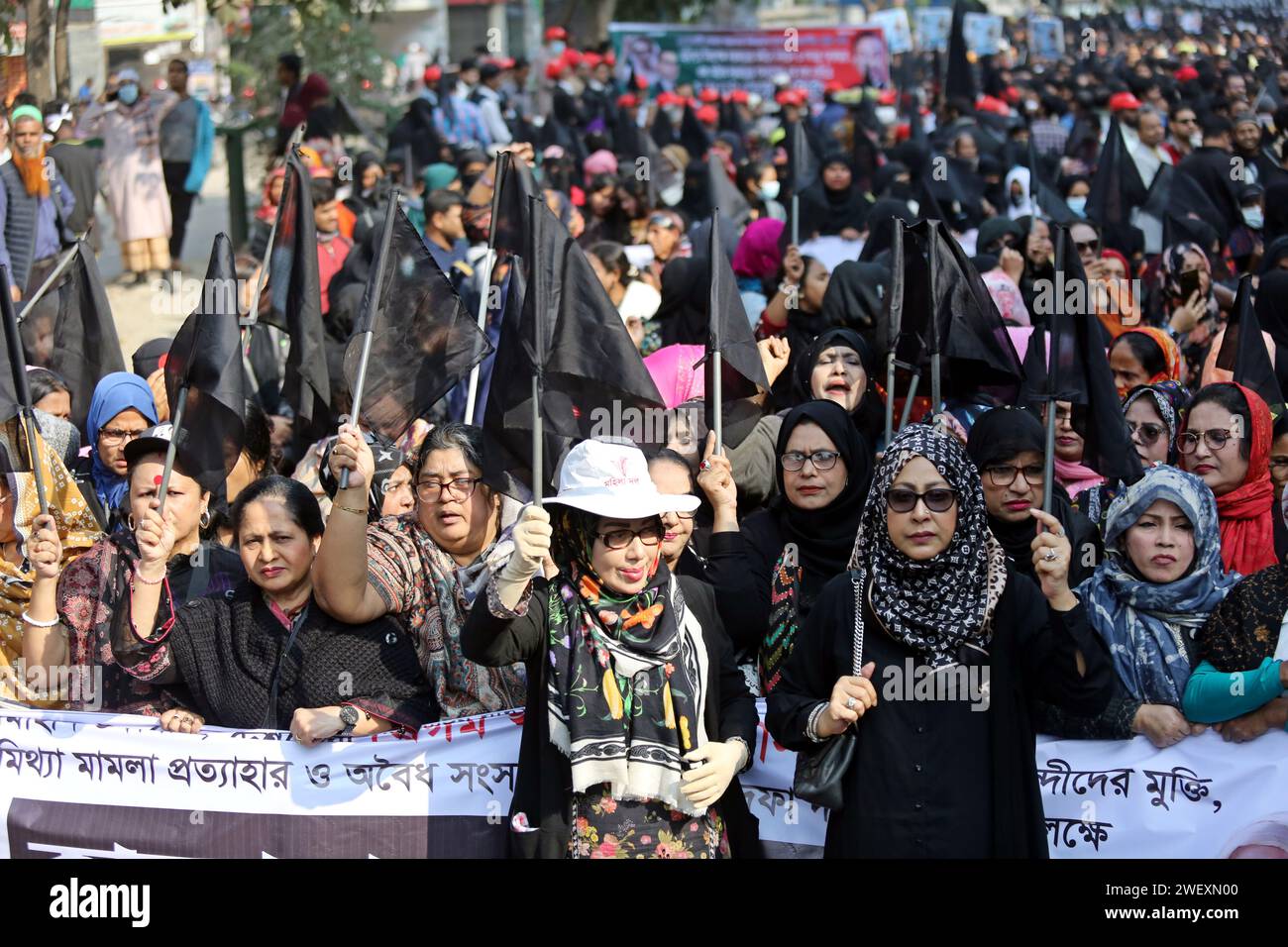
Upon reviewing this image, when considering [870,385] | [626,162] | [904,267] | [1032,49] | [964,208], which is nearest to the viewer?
[904,267]

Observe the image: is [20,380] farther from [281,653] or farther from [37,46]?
[37,46]

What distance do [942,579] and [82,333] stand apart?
3.77 metres

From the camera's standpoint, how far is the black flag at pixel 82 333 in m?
6.34

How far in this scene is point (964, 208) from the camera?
12.9 m

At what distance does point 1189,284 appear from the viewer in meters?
8.09

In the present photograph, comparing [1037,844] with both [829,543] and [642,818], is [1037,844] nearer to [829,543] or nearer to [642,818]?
[642,818]

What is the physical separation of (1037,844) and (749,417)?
7.46ft

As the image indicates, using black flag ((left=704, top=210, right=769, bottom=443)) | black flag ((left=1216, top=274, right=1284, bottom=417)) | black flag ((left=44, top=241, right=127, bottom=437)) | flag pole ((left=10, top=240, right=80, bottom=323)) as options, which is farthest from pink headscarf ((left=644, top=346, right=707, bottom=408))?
flag pole ((left=10, top=240, right=80, bottom=323))

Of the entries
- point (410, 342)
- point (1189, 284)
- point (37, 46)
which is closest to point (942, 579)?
point (410, 342)

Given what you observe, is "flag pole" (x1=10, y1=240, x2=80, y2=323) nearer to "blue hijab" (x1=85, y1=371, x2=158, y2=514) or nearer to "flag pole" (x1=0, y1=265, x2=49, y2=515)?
"blue hijab" (x1=85, y1=371, x2=158, y2=514)

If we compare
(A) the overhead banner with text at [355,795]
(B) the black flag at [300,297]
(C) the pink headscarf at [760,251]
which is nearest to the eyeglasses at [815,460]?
(A) the overhead banner with text at [355,795]

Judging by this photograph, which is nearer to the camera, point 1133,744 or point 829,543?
point 1133,744
